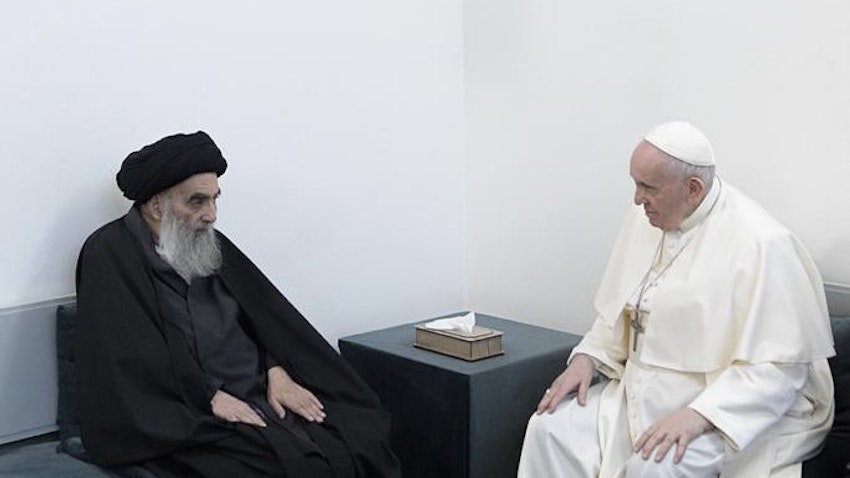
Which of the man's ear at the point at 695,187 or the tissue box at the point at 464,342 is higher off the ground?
the man's ear at the point at 695,187

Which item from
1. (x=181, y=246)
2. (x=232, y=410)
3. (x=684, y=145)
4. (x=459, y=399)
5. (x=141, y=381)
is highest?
(x=684, y=145)

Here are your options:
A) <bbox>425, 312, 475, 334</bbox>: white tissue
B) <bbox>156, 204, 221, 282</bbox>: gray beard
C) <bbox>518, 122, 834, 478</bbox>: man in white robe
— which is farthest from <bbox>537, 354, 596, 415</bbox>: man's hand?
<bbox>156, 204, 221, 282</bbox>: gray beard

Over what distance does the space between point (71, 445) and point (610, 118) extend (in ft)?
7.61

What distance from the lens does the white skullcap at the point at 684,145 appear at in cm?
271

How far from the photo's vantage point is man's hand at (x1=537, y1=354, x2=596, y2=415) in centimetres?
288

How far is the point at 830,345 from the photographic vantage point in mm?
2623

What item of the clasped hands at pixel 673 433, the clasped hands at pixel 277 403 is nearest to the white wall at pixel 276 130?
the clasped hands at pixel 277 403

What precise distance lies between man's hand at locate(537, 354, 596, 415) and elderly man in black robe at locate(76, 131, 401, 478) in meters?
0.52

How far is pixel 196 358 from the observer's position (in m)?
2.89

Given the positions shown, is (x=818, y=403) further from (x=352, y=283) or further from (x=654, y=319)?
(x=352, y=283)

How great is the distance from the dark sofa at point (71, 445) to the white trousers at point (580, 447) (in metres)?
0.37

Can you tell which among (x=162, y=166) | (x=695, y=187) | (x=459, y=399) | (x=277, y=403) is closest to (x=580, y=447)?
(x=459, y=399)

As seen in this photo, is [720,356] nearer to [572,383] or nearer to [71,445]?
[572,383]

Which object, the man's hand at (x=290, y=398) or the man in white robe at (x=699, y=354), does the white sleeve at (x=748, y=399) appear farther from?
the man's hand at (x=290, y=398)
